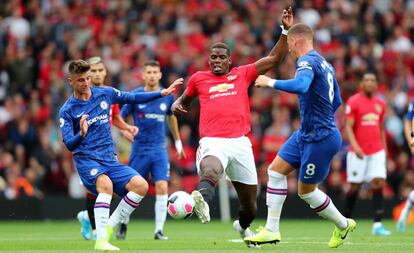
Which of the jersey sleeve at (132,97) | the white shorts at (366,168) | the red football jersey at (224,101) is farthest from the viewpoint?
the white shorts at (366,168)

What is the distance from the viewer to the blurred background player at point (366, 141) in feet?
61.8

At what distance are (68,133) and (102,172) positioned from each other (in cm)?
63

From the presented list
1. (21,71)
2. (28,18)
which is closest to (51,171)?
(21,71)

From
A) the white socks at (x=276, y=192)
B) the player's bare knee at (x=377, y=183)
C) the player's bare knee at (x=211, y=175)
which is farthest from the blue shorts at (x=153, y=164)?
the player's bare knee at (x=211, y=175)

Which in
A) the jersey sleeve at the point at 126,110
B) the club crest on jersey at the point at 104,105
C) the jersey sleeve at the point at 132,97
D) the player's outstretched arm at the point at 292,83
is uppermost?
the player's outstretched arm at the point at 292,83

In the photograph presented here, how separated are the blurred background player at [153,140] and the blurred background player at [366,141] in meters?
3.45

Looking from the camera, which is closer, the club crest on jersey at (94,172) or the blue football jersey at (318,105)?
the blue football jersey at (318,105)

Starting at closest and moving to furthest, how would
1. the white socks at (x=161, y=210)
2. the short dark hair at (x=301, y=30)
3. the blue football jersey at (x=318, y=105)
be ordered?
the blue football jersey at (x=318, y=105), the short dark hair at (x=301, y=30), the white socks at (x=161, y=210)

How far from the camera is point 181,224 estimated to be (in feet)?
71.3

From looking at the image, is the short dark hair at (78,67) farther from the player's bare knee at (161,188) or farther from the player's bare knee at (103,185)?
the player's bare knee at (161,188)

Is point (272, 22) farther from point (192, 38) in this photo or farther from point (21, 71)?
point (21, 71)

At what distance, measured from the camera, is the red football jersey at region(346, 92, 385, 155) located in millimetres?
18875

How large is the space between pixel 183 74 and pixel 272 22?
143 inches

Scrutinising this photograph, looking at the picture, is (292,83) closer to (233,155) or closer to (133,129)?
(233,155)
